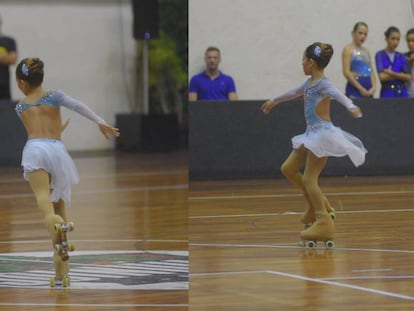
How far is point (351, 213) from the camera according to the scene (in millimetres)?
11695

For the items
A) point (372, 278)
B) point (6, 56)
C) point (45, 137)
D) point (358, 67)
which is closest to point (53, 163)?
point (45, 137)

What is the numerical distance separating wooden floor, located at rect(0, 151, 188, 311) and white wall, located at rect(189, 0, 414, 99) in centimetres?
171

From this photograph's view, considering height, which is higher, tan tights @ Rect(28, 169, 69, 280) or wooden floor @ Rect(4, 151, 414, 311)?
tan tights @ Rect(28, 169, 69, 280)

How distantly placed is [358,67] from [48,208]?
23.3 ft

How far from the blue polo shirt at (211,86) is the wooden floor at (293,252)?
1366mm

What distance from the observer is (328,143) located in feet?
31.3

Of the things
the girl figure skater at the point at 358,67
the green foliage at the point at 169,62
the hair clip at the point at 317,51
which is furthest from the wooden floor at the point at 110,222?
the green foliage at the point at 169,62

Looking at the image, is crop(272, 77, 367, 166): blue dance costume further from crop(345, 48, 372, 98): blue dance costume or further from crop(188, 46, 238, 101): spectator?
crop(188, 46, 238, 101): spectator

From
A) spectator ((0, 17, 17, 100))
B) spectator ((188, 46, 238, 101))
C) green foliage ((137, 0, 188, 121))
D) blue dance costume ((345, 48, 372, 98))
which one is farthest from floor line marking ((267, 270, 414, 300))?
green foliage ((137, 0, 188, 121))

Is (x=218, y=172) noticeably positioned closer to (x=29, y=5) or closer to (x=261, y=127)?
(x=261, y=127)

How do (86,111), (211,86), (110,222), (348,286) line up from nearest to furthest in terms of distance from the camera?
(348,286) < (86,111) < (110,222) < (211,86)

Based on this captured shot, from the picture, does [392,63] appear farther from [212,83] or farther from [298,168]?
[298,168]

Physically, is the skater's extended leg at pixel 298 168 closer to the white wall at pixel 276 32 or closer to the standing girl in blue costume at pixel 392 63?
the white wall at pixel 276 32

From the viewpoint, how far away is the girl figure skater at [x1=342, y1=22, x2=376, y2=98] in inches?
532
